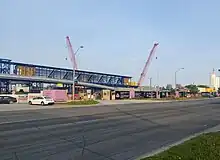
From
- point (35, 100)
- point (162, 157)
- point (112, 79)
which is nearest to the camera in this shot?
point (162, 157)

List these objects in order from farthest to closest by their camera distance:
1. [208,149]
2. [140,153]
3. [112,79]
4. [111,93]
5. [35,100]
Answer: [112,79] < [111,93] < [35,100] < [140,153] < [208,149]

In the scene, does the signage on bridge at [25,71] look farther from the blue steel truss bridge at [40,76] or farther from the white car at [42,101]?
the white car at [42,101]

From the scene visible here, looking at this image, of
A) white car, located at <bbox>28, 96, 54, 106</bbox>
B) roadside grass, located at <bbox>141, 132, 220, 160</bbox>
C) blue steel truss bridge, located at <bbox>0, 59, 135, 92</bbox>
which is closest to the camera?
roadside grass, located at <bbox>141, 132, 220, 160</bbox>

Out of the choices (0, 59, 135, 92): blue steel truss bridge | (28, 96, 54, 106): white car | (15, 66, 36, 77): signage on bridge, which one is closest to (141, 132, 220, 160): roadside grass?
(28, 96, 54, 106): white car

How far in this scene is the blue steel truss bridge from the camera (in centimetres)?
11443

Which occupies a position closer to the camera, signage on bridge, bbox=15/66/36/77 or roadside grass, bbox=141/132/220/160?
roadside grass, bbox=141/132/220/160

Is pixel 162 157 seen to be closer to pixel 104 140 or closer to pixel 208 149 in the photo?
pixel 208 149

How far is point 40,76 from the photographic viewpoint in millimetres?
127062

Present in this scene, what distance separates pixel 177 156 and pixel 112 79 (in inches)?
6470

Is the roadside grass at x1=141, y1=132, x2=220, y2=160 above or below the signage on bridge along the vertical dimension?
below

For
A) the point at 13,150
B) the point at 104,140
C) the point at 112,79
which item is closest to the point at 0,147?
the point at 13,150

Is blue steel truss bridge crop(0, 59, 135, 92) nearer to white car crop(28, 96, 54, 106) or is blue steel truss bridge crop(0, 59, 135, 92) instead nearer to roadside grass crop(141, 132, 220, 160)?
white car crop(28, 96, 54, 106)

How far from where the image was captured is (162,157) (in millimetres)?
8703

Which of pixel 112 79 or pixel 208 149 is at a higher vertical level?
pixel 112 79
